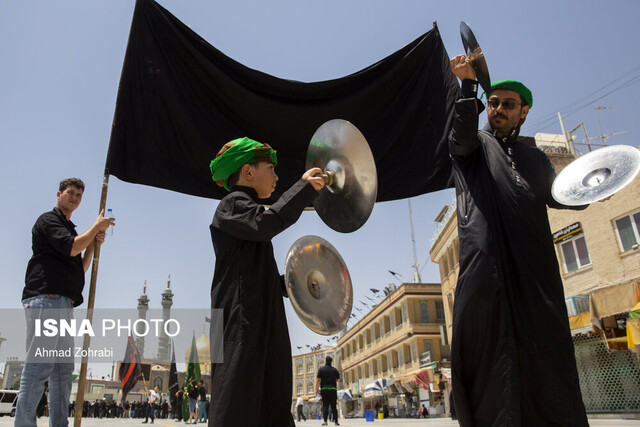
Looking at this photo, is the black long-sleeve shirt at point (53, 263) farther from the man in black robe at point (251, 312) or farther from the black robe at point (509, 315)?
the black robe at point (509, 315)

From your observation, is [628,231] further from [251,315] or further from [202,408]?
[251,315]

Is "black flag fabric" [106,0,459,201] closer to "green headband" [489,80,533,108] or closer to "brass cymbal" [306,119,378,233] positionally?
"brass cymbal" [306,119,378,233]

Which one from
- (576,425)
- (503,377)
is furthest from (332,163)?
(576,425)

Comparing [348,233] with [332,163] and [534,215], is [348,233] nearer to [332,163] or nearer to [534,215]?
[332,163]

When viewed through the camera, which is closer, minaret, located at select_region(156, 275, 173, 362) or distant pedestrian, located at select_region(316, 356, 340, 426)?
distant pedestrian, located at select_region(316, 356, 340, 426)

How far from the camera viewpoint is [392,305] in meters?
47.4

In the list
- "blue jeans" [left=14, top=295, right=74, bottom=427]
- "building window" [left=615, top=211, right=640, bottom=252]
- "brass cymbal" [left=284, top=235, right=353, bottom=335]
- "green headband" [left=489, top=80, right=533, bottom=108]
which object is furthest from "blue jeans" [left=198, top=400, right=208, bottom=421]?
"green headband" [left=489, top=80, right=533, bottom=108]

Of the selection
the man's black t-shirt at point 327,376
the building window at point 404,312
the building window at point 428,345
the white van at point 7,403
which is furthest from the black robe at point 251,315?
the building window at point 404,312

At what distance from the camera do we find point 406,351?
4334 cm

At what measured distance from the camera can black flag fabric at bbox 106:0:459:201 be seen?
152 inches

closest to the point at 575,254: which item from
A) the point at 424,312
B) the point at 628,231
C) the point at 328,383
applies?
the point at 628,231

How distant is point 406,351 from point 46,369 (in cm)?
4321

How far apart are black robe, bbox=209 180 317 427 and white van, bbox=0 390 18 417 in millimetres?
37292

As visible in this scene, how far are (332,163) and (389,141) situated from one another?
5.04ft
